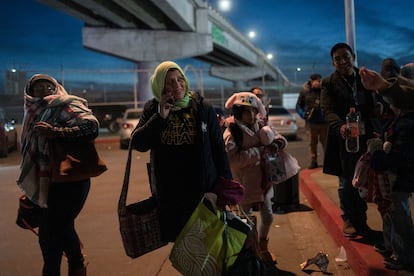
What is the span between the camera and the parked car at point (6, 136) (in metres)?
14.9

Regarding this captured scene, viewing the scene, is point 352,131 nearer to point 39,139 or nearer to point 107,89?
point 39,139

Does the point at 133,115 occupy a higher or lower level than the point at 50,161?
higher

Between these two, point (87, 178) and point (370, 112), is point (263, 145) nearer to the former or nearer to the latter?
point (370, 112)

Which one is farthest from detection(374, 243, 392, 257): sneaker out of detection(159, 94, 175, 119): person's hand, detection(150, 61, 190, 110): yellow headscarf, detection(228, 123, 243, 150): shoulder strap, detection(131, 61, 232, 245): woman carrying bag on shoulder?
detection(159, 94, 175, 119): person's hand

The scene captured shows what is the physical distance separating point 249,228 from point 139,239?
2.39ft

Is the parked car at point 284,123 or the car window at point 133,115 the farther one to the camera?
the car window at point 133,115

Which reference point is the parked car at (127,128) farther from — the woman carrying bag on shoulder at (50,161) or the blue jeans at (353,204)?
the woman carrying bag on shoulder at (50,161)

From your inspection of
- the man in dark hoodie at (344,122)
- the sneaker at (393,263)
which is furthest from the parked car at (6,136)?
the sneaker at (393,263)

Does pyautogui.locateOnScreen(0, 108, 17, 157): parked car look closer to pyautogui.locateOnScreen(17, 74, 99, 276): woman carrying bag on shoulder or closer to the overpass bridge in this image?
the overpass bridge

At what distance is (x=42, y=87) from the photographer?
3607mm

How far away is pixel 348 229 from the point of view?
4.61 m

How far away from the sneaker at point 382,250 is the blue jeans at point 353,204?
442mm

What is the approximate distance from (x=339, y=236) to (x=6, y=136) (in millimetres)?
13160

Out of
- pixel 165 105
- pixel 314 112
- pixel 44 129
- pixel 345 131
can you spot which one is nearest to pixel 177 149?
pixel 165 105
